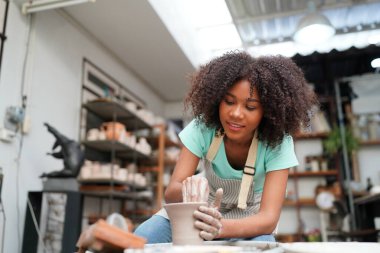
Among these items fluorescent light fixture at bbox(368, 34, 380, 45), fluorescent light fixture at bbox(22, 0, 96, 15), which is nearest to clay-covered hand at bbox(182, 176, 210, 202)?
fluorescent light fixture at bbox(22, 0, 96, 15)

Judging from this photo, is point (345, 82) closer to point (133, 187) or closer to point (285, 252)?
point (133, 187)

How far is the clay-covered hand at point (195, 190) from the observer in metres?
0.93

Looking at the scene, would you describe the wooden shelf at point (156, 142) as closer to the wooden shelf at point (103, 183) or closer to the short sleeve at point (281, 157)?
the wooden shelf at point (103, 183)

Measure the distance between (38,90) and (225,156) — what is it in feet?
7.35

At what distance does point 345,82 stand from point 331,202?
Result: 72.3 inches

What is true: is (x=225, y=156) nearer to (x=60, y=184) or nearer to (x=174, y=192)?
(x=174, y=192)

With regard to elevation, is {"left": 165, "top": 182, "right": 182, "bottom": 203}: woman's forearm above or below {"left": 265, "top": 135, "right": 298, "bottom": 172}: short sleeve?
below

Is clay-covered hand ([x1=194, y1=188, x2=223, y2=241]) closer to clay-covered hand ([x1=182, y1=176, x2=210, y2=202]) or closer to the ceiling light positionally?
clay-covered hand ([x1=182, y1=176, x2=210, y2=202])

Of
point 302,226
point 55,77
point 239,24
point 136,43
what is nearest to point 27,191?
point 55,77

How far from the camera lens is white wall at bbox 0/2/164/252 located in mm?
2693

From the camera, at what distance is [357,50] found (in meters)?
4.87

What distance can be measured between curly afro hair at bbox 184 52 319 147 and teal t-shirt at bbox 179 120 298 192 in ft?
0.10

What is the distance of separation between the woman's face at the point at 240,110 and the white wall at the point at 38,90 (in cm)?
206

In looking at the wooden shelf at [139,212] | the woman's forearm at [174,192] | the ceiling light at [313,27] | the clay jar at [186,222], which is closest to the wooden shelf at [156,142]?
the wooden shelf at [139,212]
